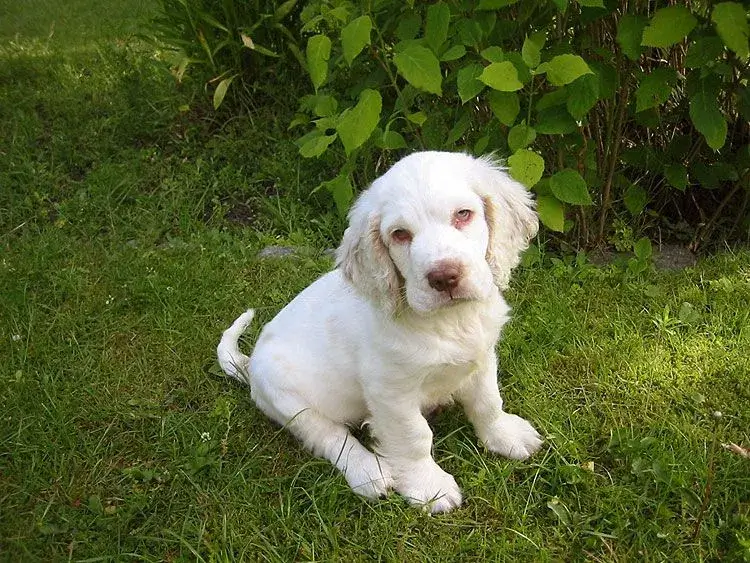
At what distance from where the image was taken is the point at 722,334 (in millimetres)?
3311

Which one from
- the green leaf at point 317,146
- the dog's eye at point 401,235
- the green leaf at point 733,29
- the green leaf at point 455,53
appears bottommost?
the green leaf at point 317,146

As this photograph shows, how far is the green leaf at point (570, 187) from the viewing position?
344cm

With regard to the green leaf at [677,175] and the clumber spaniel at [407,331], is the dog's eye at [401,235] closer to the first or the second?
the clumber spaniel at [407,331]

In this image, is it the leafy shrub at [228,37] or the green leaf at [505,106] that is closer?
the green leaf at [505,106]

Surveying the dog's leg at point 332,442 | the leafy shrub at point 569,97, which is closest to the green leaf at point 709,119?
the leafy shrub at point 569,97

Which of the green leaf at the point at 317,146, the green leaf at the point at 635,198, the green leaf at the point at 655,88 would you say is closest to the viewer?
the green leaf at the point at 655,88

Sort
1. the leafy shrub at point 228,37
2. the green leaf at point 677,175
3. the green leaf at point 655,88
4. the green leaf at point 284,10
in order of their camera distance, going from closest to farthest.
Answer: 1. the green leaf at point 655,88
2. the green leaf at point 677,175
3. the green leaf at point 284,10
4. the leafy shrub at point 228,37

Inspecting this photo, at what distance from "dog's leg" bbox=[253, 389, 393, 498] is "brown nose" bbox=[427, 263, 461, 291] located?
3.07 feet

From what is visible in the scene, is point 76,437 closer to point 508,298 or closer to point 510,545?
point 510,545

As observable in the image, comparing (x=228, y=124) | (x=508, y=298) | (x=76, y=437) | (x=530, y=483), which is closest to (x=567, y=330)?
(x=508, y=298)

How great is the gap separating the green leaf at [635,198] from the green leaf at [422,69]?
58.9 inches

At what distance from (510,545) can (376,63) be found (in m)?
2.82

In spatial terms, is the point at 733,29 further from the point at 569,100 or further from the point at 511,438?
the point at 511,438

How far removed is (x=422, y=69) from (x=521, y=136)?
610 millimetres
